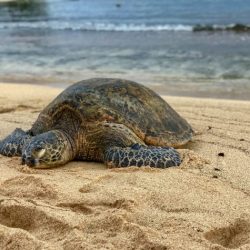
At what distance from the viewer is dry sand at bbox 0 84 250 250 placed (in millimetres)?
2756

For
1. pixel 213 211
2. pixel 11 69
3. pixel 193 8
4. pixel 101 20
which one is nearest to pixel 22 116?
pixel 213 211

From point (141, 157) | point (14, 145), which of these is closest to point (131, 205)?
point (141, 157)

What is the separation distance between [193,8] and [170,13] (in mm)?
2097

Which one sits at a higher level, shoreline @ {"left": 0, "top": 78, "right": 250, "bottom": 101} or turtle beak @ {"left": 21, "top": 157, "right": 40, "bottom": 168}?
shoreline @ {"left": 0, "top": 78, "right": 250, "bottom": 101}

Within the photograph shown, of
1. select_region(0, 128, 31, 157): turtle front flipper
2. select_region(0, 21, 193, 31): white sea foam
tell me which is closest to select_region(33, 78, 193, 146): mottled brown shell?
select_region(0, 128, 31, 157): turtle front flipper

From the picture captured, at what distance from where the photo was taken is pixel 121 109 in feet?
14.9

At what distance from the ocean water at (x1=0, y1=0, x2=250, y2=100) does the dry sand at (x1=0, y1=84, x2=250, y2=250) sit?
3.97m

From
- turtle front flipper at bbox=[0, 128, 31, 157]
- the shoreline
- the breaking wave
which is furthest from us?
the breaking wave

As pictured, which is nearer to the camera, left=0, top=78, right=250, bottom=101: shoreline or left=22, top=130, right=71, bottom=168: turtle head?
left=22, top=130, right=71, bottom=168: turtle head

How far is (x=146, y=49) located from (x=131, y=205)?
34.2 ft

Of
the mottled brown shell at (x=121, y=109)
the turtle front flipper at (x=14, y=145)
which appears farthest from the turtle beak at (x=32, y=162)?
the mottled brown shell at (x=121, y=109)

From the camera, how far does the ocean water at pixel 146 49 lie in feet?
30.8

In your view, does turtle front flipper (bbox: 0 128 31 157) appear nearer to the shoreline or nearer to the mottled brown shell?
the mottled brown shell

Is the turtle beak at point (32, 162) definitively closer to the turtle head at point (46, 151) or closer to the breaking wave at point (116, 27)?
the turtle head at point (46, 151)
